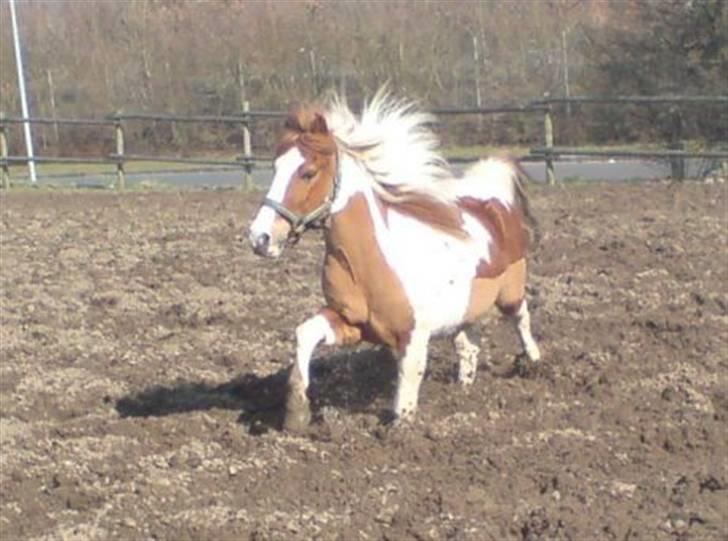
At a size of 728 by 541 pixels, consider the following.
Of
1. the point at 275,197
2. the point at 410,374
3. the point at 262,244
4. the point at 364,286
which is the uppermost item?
the point at 275,197

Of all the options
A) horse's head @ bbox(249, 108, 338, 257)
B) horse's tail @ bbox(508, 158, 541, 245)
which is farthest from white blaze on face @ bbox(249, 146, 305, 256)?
horse's tail @ bbox(508, 158, 541, 245)

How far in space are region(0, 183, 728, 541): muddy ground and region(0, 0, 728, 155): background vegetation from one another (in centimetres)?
1398

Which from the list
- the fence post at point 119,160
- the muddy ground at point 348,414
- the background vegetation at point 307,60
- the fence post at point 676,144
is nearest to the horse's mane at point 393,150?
the muddy ground at point 348,414

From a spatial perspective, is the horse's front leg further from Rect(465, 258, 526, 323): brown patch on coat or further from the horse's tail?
the horse's tail

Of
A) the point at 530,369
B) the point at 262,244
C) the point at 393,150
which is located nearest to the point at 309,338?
the point at 262,244

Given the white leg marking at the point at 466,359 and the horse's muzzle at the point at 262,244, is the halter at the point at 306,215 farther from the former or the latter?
the white leg marking at the point at 466,359

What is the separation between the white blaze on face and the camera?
20.0 ft

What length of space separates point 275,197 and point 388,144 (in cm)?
75

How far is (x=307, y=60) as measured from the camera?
31.5 meters

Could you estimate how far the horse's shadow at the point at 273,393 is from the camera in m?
7.13

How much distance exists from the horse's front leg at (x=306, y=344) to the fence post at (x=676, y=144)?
13.4 meters

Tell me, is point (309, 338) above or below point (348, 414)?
above

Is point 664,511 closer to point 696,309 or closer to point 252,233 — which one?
point 252,233

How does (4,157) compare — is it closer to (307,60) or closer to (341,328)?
(307,60)
